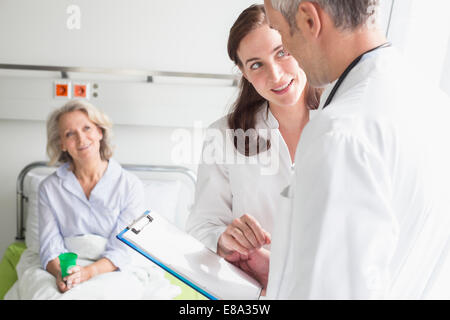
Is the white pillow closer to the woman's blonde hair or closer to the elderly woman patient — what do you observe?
the elderly woman patient

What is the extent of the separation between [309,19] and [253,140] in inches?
22.8

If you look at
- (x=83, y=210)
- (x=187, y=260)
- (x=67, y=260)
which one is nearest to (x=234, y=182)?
(x=187, y=260)

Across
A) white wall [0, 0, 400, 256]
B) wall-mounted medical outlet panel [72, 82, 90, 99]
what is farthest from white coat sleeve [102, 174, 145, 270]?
wall-mounted medical outlet panel [72, 82, 90, 99]

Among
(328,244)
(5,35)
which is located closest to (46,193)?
(5,35)

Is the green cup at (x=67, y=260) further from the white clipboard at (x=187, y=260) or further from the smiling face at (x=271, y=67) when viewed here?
the smiling face at (x=271, y=67)

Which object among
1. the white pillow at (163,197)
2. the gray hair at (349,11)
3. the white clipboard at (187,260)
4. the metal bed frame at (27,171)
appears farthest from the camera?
the metal bed frame at (27,171)

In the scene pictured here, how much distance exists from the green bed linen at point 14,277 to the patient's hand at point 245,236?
0.99 meters

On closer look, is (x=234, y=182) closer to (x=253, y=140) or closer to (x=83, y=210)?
(x=253, y=140)

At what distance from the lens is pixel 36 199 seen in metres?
2.24

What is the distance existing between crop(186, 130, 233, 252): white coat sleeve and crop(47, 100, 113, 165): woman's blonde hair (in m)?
1.12

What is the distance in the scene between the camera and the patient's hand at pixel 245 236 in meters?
0.92

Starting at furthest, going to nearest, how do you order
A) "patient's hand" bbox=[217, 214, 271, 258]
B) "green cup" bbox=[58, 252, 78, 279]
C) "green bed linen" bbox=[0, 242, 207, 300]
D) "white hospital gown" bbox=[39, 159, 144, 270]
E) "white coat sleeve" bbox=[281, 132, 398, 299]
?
"white hospital gown" bbox=[39, 159, 144, 270]
"green bed linen" bbox=[0, 242, 207, 300]
"green cup" bbox=[58, 252, 78, 279]
"patient's hand" bbox=[217, 214, 271, 258]
"white coat sleeve" bbox=[281, 132, 398, 299]

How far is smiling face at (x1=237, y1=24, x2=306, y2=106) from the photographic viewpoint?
3.72 feet

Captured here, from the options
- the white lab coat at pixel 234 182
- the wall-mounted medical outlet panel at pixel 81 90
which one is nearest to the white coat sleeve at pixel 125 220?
the wall-mounted medical outlet panel at pixel 81 90
